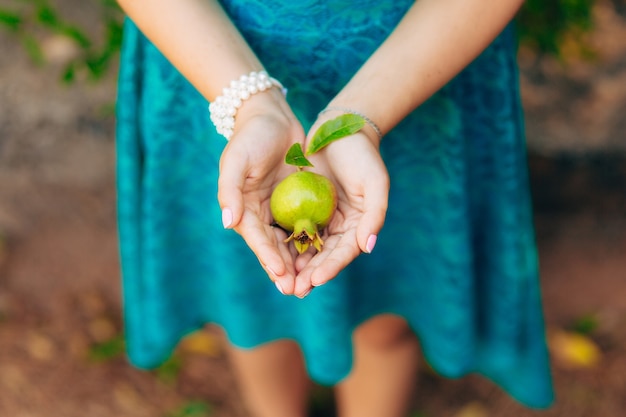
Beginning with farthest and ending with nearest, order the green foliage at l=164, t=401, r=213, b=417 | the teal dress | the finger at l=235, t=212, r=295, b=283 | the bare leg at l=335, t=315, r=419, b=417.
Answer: the green foliage at l=164, t=401, r=213, b=417 < the bare leg at l=335, t=315, r=419, b=417 < the teal dress < the finger at l=235, t=212, r=295, b=283

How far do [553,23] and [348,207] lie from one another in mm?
1279

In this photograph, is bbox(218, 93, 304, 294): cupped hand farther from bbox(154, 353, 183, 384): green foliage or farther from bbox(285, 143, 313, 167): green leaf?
bbox(154, 353, 183, 384): green foliage

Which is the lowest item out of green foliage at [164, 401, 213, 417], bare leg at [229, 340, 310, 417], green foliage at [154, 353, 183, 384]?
green foliage at [164, 401, 213, 417]

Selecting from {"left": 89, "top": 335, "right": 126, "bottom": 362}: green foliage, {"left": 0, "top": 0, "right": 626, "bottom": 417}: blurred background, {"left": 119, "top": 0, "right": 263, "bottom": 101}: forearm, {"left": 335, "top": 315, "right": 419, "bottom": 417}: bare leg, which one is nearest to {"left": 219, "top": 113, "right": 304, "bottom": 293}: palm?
{"left": 119, "top": 0, "right": 263, "bottom": 101}: forearm

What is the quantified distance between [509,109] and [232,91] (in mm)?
657

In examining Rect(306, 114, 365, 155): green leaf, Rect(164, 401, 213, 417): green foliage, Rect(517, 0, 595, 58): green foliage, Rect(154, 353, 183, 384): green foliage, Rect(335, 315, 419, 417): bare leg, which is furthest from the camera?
Rect(154, 353, 183, 384): green foliage

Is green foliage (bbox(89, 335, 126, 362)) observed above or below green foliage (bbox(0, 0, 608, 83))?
below

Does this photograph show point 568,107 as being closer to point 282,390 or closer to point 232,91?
point 282,390

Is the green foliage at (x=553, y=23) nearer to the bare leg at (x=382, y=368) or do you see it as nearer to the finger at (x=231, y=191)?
the bare leg at (x=382, y=368)

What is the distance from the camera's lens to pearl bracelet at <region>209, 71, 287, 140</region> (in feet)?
4.27

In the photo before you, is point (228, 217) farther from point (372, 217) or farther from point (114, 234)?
point (114, 234)

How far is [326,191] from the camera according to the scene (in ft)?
4.11

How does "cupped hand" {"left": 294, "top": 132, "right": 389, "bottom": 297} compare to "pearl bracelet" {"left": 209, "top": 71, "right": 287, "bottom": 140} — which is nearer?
"cupped hand" {"left": 294, "top": 132, "right": 389, "bottom": 297}

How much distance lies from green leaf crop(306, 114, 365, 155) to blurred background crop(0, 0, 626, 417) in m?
1.17
